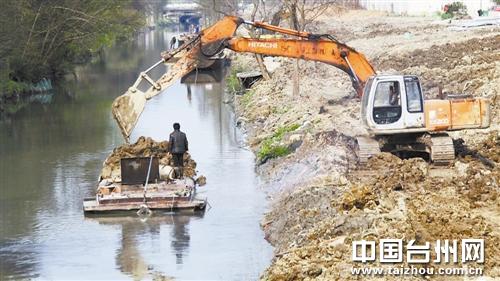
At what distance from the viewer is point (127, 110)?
23578mm


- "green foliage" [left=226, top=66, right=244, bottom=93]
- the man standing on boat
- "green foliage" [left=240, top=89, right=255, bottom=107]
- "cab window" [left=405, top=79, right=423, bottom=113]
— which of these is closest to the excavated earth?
"green foliage" [left=240, top=89, right=255, bottom=107]

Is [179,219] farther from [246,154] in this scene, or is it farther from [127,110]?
[246,154]

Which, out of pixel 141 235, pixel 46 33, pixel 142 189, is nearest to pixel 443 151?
pixel 141 235

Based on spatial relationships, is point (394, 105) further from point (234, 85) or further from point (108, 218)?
point (234, 85)

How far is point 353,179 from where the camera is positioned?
72.4 ft

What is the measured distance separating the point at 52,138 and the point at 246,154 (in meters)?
9.92

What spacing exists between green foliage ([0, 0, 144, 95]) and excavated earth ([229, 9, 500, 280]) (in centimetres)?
1299

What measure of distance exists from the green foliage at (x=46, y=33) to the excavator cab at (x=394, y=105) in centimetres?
2845

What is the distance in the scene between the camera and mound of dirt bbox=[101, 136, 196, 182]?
1038 inches

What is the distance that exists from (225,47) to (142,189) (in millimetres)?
3825

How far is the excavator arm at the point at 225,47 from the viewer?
2350 cm

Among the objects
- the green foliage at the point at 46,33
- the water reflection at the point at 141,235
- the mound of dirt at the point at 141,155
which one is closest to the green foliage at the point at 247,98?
the green foliage at the point at 46,33

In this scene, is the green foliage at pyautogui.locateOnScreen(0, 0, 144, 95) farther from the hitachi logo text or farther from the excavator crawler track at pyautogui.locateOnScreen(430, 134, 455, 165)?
the excavator crawler track at pyautogui.locateOnScreen(430, 134, 455, 165)

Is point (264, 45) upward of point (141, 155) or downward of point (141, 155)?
upward
